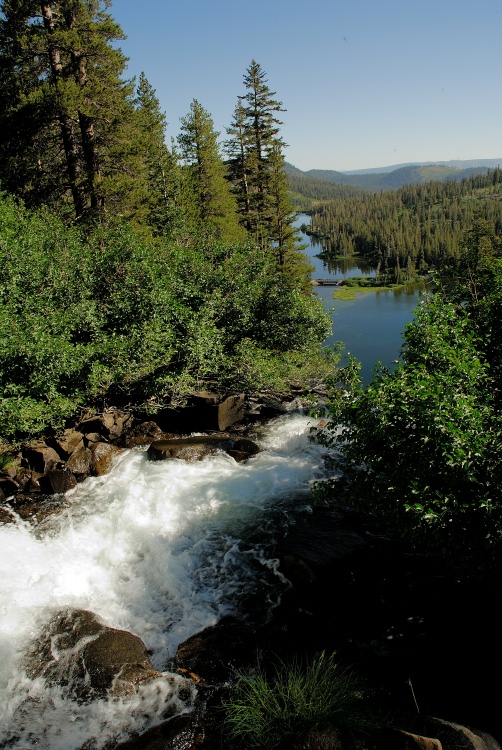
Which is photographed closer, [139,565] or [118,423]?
[139,565]

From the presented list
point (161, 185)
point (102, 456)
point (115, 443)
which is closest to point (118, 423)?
point (115, 443)

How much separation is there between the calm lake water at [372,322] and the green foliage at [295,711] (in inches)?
1006

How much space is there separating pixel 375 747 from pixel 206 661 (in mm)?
4823

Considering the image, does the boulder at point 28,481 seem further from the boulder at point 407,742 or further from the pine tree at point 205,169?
the pine tree at point 205,169

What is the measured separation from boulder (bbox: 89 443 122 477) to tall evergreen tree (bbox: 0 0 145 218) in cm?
1513

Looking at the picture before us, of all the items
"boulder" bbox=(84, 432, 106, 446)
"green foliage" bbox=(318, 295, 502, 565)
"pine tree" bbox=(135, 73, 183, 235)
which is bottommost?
"boulder" bbox=(84, 432, 106, 446)

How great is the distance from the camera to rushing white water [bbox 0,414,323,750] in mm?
9773

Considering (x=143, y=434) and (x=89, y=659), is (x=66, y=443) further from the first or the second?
(x=89, y=659)

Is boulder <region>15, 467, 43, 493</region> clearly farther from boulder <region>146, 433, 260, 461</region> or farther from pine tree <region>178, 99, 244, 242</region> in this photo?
pine tree <region>178, 99, 244, 242</region>

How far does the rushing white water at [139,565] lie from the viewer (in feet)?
32.1

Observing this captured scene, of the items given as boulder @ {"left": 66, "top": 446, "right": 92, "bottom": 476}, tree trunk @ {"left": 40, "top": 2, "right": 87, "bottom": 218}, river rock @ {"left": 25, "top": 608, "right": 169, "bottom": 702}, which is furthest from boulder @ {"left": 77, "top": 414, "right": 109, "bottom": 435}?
tree trunk @ {"left": 40, "top": 2, "right": 87, "bottom": 218}

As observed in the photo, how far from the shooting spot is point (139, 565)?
47.8ft

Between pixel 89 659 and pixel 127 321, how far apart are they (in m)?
14.5

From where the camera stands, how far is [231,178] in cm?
5378
